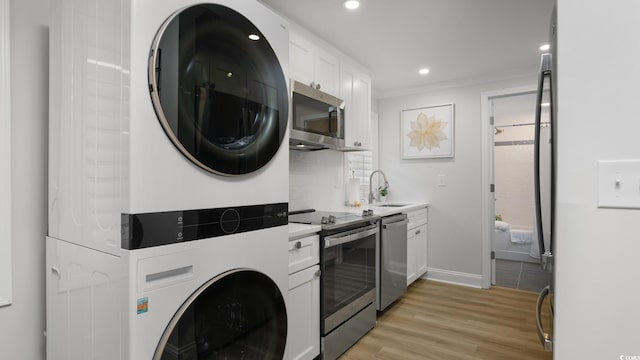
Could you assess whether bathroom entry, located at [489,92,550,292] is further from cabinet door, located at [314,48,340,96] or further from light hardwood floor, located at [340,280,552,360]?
cabinet door, located at [314,48,340,96]

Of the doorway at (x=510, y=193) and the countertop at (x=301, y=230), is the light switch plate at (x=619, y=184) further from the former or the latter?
the doorway at (x=510, y=193)

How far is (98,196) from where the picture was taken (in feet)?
3.70

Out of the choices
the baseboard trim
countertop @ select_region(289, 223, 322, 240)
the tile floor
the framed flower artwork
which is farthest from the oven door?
the tile floor

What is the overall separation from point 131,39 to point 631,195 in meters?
1.47

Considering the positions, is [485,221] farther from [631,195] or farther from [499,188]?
[631,195]

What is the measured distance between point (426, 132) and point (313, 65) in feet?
7.16

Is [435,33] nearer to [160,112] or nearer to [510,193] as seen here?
[160,112]

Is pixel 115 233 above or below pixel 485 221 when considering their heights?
above

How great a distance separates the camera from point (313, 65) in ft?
8.27

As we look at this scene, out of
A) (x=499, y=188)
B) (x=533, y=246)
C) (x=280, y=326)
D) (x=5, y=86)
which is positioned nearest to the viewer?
(x=5, y=86)

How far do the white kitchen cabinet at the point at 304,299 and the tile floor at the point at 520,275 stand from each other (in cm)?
290

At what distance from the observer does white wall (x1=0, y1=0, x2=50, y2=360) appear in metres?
1.43

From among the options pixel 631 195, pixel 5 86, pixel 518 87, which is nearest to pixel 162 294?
pixel 5 86

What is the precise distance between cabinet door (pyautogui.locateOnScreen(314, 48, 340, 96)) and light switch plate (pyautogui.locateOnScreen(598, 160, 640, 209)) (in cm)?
201
